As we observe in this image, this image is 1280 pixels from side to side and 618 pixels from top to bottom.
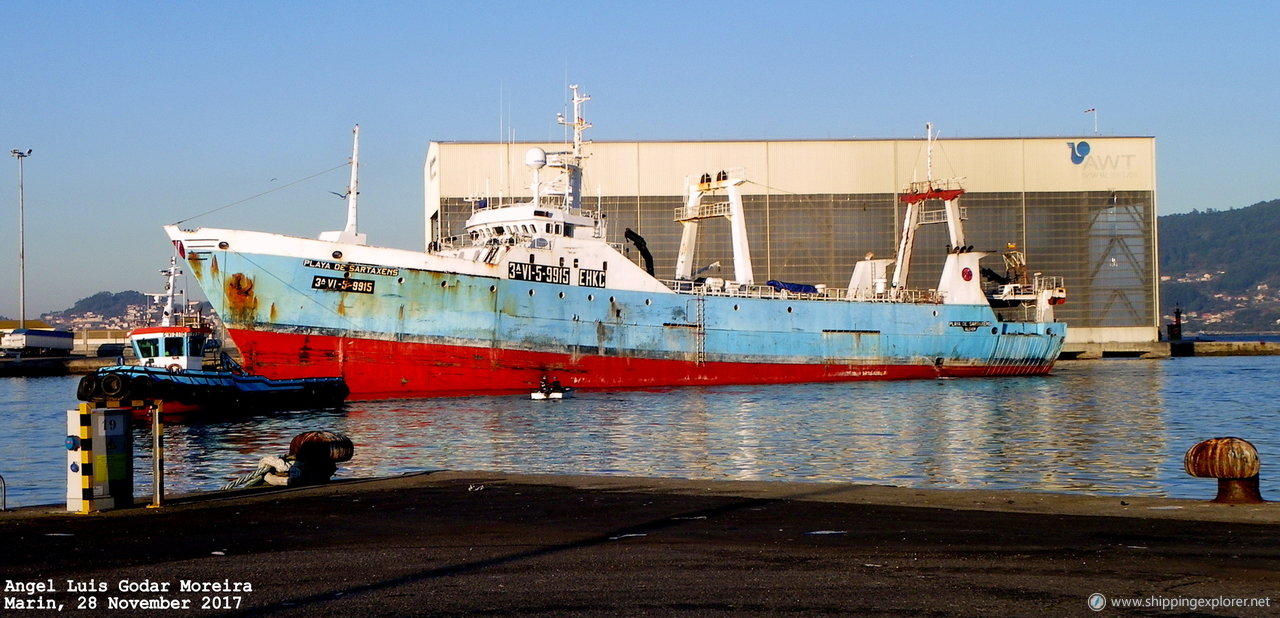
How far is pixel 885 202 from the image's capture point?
7206 centimetres

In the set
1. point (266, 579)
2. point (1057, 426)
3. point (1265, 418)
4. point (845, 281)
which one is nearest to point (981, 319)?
point (845, 281)

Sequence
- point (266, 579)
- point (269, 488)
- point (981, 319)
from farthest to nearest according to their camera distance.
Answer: point (981, 319) < point (269, 488) < point (266, 579)

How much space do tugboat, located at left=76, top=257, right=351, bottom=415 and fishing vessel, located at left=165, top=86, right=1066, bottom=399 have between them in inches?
62.2

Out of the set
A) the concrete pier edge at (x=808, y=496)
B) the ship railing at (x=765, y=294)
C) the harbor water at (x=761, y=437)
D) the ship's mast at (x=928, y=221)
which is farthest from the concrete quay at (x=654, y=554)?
the ship's mast at (x=928, y=221)

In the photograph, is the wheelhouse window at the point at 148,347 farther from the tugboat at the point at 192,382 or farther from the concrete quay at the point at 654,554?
the concrete quay at the point at 654,554

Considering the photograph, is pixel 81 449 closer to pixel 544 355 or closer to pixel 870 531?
pixel 870 531

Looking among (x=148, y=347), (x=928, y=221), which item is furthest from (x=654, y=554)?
(x=928, y=221)

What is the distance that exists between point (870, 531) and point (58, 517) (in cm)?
788

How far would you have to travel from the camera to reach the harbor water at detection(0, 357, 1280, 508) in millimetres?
17797

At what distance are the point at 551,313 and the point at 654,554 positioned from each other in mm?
32576

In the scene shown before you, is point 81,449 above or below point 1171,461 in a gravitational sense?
above

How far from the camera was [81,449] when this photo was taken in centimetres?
1138

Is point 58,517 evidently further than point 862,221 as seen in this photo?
No

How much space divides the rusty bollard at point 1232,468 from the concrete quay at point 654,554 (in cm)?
45
